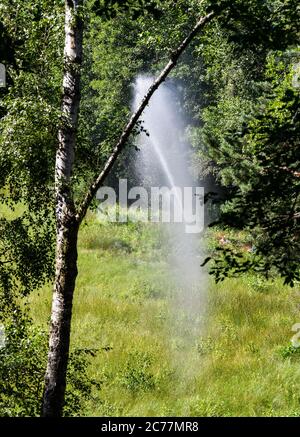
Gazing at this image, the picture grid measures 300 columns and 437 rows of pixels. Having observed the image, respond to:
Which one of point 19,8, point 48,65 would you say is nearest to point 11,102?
point 48,65

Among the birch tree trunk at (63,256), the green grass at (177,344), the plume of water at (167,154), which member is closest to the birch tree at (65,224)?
the birch tree trunk at (63,256)

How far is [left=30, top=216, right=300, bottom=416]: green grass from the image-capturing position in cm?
1194

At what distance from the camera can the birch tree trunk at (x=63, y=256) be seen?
22.9 ft

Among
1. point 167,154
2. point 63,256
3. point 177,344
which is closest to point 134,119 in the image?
point 63,256

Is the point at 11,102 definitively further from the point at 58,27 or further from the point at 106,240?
the point at 106,240

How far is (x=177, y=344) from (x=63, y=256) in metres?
8.32

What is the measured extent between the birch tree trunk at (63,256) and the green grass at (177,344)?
2838 mm

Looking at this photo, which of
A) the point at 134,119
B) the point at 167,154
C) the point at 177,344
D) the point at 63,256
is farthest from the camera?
the point at 167,154

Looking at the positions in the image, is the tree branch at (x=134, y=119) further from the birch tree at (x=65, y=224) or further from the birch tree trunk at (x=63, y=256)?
the birch tree trunk at (x=63, y=256)

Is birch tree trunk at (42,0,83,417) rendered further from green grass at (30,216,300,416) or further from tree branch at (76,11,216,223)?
green grass at (30,216,300,416)

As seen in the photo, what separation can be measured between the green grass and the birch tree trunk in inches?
112

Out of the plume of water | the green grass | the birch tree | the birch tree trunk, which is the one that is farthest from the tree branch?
the plume of water

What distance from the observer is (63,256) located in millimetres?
6996

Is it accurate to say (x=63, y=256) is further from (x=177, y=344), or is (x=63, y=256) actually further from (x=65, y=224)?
(x=177, y=344)
